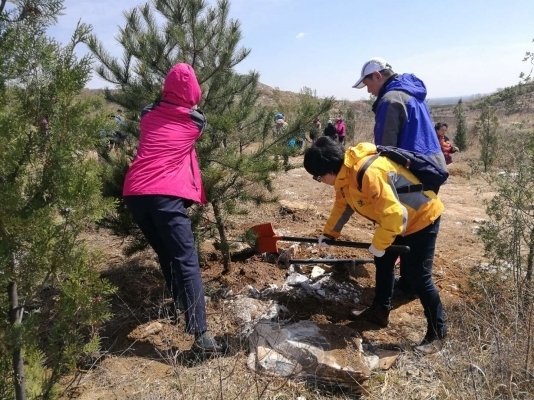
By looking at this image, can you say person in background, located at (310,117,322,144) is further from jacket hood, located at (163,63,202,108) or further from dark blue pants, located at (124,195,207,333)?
dark blue pants, located at (124,195,207,333)

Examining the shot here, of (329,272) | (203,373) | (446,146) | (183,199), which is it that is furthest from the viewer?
(446,146)

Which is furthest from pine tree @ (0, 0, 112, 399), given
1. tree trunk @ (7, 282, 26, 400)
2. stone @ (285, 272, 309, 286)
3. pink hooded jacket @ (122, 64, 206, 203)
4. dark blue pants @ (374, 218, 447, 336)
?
stone @ (285, 272, 309, 286)

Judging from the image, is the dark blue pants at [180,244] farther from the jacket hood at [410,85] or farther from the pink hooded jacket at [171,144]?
the jacket hood at [410,85]

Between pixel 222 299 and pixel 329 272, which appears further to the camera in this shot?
pixel 329 272

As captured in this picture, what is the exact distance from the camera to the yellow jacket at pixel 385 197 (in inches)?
96.2

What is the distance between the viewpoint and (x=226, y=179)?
350cm

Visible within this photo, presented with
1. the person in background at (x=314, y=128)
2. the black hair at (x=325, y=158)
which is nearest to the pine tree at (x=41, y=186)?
the black hair at (x=325, y=158)

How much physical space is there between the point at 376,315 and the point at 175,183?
5.68ft

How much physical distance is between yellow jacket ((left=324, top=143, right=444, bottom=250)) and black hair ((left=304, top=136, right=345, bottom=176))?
0.15 ft

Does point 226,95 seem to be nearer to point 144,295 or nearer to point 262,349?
point 144,295

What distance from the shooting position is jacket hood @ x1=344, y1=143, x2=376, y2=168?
261 cm

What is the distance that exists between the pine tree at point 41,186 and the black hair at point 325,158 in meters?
1.30

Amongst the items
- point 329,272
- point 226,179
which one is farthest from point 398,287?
point 226,179

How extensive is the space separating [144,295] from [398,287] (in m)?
2.17
